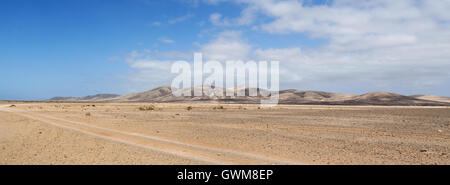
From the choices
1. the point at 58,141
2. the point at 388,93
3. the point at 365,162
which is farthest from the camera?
the point at 388,93

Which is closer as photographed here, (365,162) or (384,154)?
(365,162)

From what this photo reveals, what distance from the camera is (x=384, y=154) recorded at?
9898 millimetres
